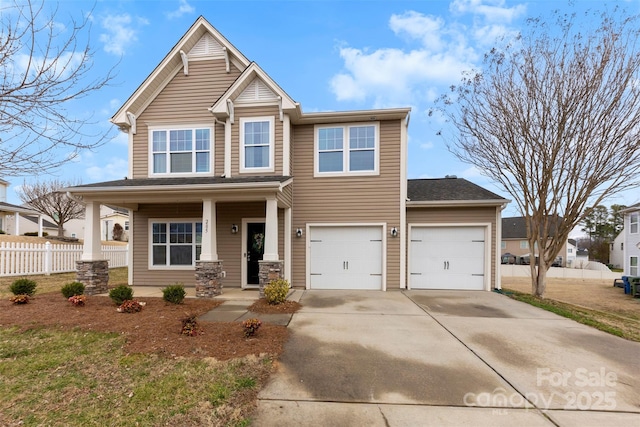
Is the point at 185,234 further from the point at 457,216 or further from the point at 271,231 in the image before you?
the point at 457,216

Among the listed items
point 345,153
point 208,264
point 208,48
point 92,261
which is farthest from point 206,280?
point 208,48

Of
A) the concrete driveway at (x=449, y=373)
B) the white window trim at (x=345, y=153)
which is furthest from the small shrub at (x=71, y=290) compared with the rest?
the white window trim at (x=345, y=153)

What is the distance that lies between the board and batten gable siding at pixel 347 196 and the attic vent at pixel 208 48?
3.90 m

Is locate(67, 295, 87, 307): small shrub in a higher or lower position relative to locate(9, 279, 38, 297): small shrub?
lower

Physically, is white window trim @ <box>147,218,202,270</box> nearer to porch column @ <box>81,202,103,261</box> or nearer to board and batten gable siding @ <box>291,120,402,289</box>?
porch column @ <box>81,202,103,261</box>

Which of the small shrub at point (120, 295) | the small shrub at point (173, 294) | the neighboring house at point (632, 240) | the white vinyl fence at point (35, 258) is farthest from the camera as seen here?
the neighboring house at point (632, 240)

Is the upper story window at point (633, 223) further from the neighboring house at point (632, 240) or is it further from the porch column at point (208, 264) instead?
the porch column at point (208, 264)

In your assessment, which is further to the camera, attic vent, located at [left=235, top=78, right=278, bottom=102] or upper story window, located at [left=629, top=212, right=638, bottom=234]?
upper story window, located at [left=629, top=212, right=638, bottom=234]

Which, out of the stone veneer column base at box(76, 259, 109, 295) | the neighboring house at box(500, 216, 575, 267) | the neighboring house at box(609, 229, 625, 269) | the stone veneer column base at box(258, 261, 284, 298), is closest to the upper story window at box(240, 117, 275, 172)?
the stone veneer column base at box(258, 261, 284, 298)

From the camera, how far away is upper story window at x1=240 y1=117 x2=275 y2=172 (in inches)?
363

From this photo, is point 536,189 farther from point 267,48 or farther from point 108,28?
point 108,28

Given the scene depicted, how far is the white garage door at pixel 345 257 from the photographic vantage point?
959cm

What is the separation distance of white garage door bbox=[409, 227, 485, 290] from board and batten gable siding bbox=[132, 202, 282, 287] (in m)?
4.75

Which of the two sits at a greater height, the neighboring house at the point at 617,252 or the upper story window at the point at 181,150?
the upper story window at the point at 181,150
